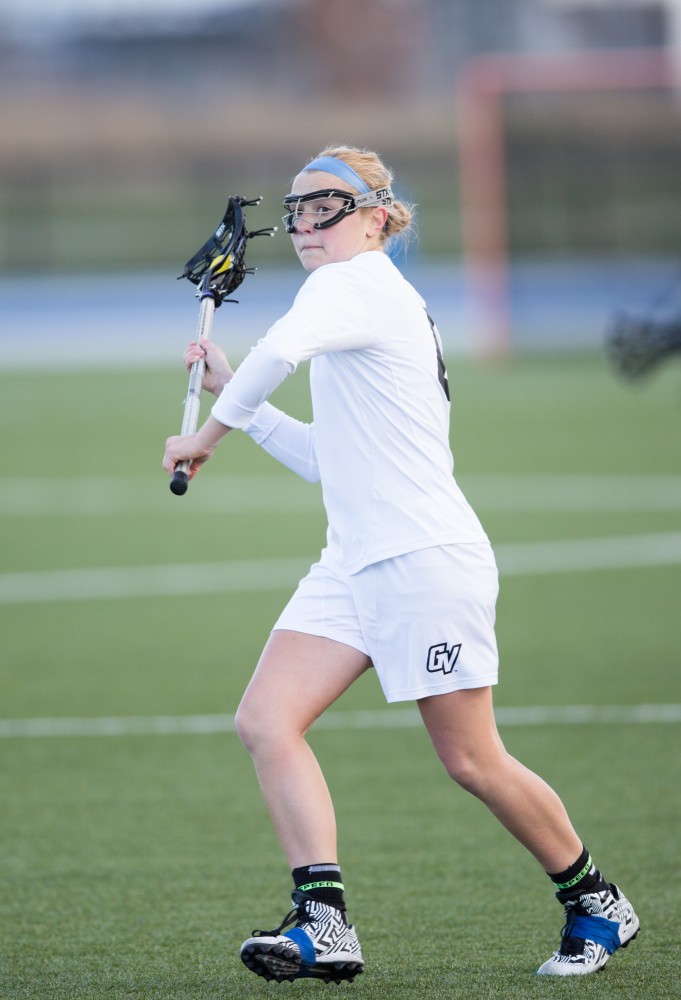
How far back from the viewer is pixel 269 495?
53.6 ft

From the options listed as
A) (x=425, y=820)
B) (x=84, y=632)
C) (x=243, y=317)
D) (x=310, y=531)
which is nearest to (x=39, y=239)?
(x=243, y=317)

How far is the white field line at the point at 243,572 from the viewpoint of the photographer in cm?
1148

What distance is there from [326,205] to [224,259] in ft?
1.73

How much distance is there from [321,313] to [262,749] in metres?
1.21

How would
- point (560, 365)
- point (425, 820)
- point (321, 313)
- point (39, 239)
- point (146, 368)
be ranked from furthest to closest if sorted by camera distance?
1. point (39, 239)
2. point (146, 368)
3. point (560, 365)
4. point (425, 820)
5. point (321, 313)

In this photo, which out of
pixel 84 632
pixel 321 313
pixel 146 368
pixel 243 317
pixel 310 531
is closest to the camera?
pixel 321 313

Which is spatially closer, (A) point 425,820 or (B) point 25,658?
(A) point 425,820

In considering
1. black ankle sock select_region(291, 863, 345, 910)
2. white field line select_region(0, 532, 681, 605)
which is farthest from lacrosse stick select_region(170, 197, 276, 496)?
white field line select_region(0, 532, 681, 605)

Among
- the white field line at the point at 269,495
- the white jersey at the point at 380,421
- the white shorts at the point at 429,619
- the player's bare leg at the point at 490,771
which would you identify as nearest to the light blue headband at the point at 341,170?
the white jersey at the point at 380,421

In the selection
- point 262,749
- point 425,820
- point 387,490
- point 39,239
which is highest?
point 39,239

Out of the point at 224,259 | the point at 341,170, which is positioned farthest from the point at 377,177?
the point at 224,259

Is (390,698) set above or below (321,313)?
below

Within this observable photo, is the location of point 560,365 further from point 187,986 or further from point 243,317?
point 187,986

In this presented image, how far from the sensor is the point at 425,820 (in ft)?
20.8
